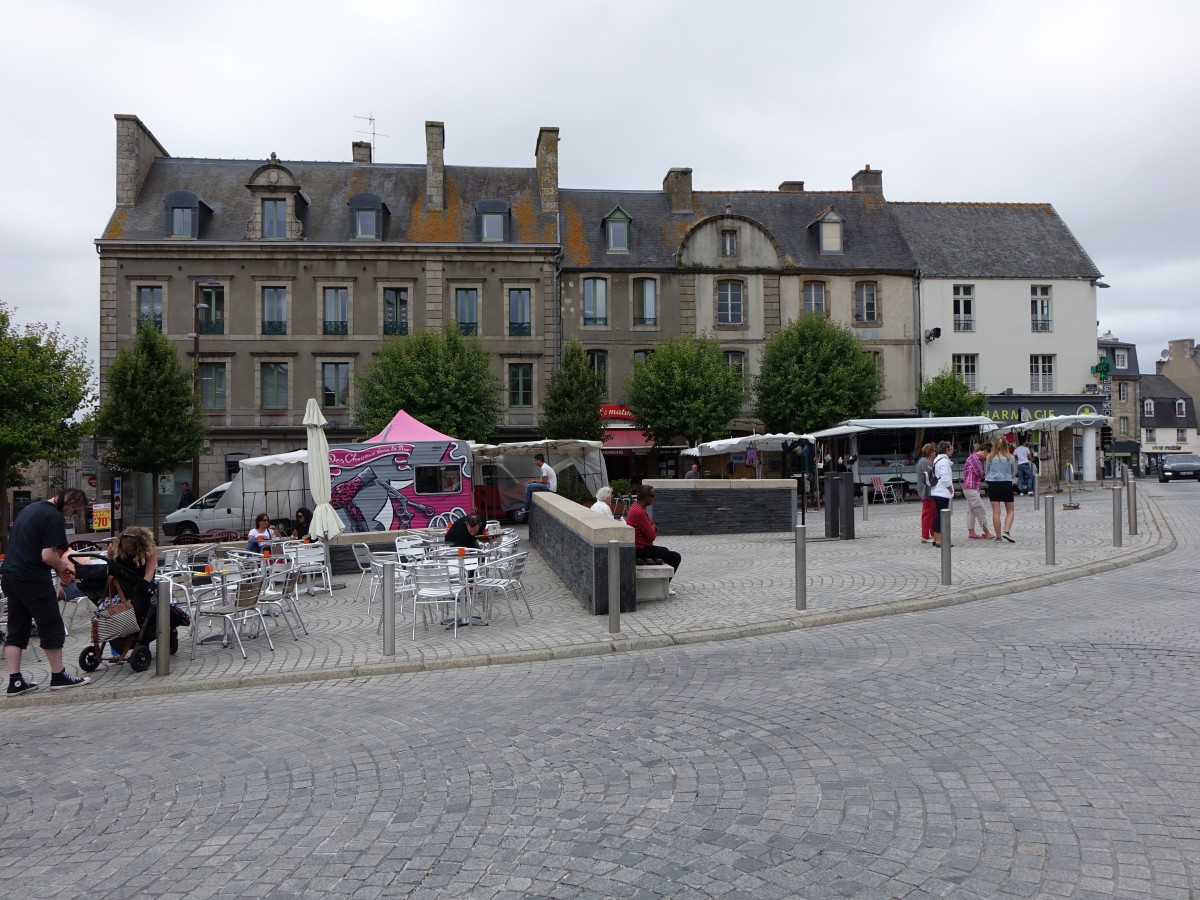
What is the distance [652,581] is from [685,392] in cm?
2110

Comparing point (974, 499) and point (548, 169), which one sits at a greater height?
point (548, 169)

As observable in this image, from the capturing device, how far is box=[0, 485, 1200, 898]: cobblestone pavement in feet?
11.4

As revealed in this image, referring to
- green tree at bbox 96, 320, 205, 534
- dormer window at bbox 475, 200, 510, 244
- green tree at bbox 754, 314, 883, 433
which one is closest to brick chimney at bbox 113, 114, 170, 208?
green tree at bbox 96, 320, 205, 534

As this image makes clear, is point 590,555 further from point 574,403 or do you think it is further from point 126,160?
point 126,160

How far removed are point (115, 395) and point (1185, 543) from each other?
89.0 ft

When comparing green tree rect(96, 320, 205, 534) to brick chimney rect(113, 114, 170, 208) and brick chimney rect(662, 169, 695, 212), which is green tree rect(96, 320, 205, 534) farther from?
brick chimney rect(662, 169, 695, 212)

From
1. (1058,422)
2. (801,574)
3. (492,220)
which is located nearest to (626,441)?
(492,220)

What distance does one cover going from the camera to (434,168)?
34.4 metres

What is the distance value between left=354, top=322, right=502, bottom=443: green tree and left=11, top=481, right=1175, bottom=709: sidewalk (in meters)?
14.7

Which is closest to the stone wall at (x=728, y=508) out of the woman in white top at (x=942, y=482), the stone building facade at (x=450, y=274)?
the woman in white top at (x=942, y=482)

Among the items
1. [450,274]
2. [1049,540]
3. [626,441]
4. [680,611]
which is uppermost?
[450,274]

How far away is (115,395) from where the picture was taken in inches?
1055

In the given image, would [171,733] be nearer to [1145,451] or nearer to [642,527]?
[642,527]

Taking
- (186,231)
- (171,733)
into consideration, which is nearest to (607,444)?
(186,231)
